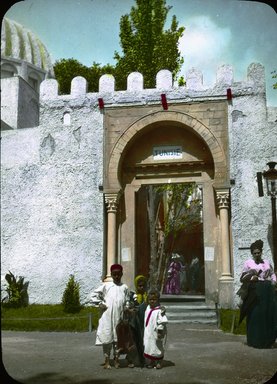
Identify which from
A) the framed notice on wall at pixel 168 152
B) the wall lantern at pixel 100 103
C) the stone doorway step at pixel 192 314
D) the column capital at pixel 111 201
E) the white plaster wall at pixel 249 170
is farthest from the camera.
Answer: the framed notice on wall at pixel 168 152

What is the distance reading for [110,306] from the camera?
168 inches

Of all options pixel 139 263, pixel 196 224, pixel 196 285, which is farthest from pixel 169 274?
pixel 139 263

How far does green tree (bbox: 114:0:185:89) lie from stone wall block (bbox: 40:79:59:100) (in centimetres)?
158

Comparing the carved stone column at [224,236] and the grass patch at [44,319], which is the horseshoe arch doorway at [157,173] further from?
the grass patch at [44,319]

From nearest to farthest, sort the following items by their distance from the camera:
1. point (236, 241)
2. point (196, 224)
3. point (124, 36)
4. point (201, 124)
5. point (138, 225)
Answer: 1. point (124, 36)
2. point (236, 241)
3. point (201, 124)
4. point (138, 225)
5. point (196, 224)

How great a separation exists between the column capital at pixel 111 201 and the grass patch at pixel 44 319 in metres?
2.60

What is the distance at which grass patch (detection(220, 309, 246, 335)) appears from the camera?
250 inches

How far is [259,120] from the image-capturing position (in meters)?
8.54

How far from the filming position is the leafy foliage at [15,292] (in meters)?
6.16

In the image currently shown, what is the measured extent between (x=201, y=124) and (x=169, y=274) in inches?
270

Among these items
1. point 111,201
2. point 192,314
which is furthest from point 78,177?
point 192,314

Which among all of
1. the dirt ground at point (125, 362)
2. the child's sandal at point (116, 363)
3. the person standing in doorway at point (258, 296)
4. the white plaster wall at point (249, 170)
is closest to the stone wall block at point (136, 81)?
the white plaster wall at point (249, 170)

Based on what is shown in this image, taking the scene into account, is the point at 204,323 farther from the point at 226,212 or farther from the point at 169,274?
the point at 169,274

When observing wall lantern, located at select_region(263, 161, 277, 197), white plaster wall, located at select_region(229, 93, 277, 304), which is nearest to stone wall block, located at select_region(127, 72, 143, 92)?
white plaster wall, located at select_region(229, 93, 277, 304)
